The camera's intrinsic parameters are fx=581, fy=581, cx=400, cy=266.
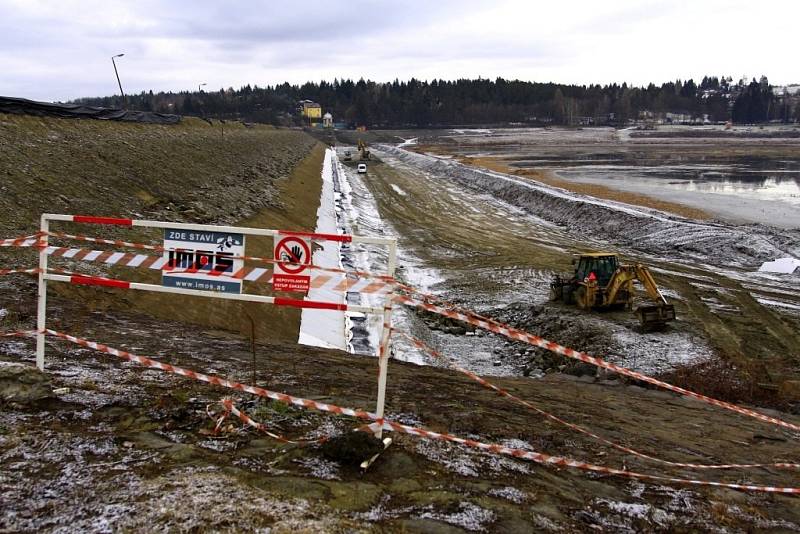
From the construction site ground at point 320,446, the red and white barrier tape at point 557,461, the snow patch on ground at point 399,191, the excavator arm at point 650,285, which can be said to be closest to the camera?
the construction site ground at point 320,446

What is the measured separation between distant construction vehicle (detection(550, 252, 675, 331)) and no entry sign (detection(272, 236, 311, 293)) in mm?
15195

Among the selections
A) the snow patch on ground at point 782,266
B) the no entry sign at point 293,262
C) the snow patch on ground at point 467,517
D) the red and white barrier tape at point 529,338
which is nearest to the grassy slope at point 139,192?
the no entry sign at point 293,262

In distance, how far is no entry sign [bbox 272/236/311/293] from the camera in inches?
249

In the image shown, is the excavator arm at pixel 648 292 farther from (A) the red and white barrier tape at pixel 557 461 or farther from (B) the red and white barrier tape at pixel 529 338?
(A) the red and white barrier tape at pixel 557 461

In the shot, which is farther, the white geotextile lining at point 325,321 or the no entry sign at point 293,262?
the white geotextile lining at point 325,321

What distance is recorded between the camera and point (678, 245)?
106 ft

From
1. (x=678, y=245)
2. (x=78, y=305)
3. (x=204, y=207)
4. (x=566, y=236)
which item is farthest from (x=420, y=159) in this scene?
(x=78, y=305)

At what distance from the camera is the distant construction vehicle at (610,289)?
18.7 m

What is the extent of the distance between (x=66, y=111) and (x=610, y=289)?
A: 3316cm

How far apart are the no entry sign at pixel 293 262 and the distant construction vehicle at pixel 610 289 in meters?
15.2

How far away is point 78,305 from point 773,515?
12593mm

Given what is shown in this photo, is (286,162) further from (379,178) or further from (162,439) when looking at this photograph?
(162,439)

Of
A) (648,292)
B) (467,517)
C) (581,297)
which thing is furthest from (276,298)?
(581,297)

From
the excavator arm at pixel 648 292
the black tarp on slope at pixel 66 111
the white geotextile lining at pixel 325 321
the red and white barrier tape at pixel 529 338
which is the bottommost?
the white geotextile lining at pixel 325 321
